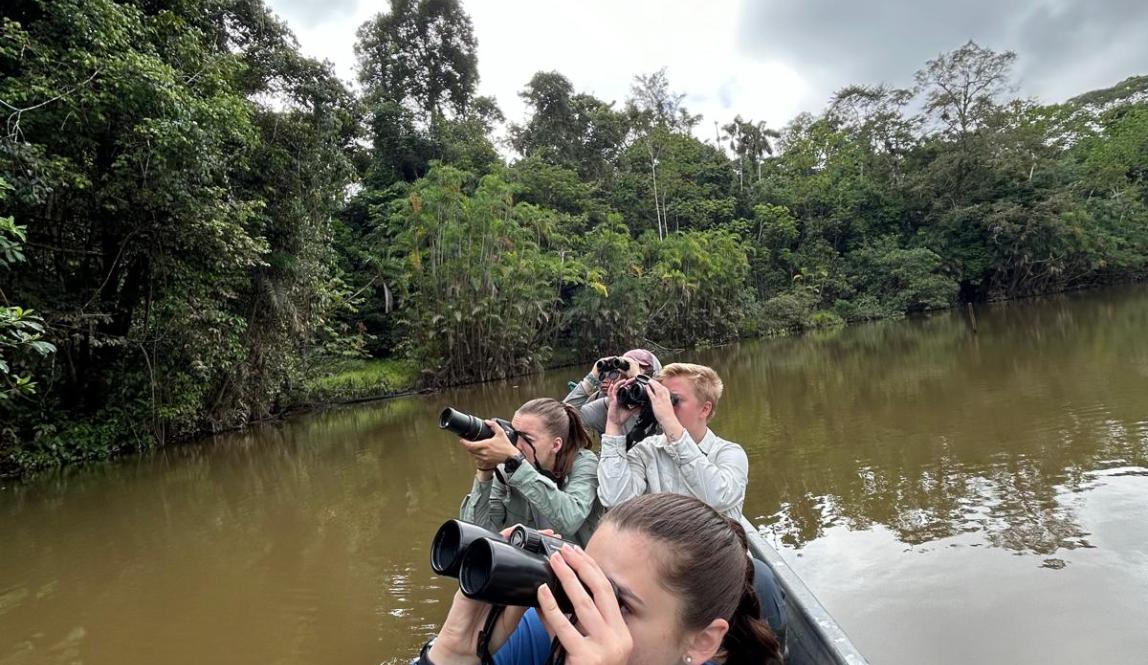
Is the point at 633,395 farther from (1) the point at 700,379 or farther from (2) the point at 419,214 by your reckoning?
(2) the point at 419,214

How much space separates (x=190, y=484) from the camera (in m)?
6.90

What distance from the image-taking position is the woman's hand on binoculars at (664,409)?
199 cm

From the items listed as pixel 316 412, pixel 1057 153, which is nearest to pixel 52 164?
pixel 316 412

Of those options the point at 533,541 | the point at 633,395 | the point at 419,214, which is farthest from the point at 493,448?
the point at 419,214

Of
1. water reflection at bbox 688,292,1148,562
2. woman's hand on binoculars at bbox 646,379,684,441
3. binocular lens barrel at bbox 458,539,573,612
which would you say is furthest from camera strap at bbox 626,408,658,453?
water reflection at bbox 688,292,1148,562

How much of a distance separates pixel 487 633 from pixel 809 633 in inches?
Result: 42.4

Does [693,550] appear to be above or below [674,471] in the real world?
above

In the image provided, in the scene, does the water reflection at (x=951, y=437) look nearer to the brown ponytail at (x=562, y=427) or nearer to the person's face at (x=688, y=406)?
the person's face at (x=688, y=406)

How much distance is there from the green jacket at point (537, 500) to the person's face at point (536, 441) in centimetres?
12

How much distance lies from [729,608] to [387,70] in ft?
80.4

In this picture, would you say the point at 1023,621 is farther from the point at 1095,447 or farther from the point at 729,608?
the point at 1095,447

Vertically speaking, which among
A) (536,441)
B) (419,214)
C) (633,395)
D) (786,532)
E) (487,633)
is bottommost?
(786,532)

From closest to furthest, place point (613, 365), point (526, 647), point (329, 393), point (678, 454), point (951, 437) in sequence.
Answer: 1. point (526, 647)
2. point (678, 454)
3. point (613, 365)
4. point (951, 437)
5. point (329, 393)

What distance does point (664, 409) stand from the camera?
2.02m
